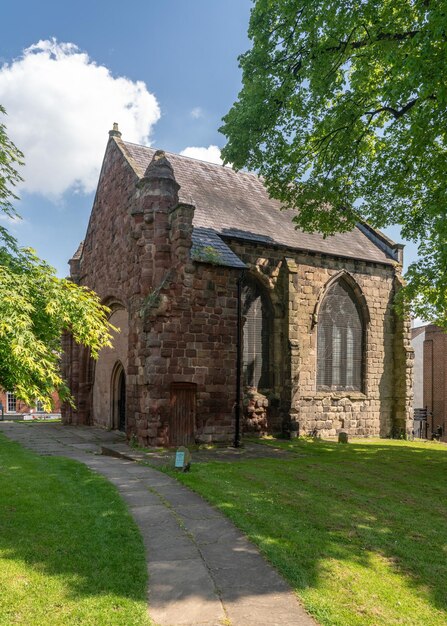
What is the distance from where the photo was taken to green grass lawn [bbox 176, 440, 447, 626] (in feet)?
18.0

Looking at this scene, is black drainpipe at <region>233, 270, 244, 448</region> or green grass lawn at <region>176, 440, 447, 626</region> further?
black drainpipe at <region>233, 270, 244, 448</region>

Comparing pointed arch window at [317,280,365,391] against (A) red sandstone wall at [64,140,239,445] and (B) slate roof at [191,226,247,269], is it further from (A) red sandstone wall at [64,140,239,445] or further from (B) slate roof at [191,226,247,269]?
(B) slate roof at [191,226,247,269]

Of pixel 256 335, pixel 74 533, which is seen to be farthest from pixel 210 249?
pixel 74 533

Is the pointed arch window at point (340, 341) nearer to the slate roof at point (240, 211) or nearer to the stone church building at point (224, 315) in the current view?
the stone church building at point (224, 315)

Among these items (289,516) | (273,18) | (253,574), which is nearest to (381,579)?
(253,574)

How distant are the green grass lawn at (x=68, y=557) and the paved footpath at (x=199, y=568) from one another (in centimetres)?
24

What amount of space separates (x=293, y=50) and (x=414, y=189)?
246 inches

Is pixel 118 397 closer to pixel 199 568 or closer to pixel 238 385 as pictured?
pixel 238 385

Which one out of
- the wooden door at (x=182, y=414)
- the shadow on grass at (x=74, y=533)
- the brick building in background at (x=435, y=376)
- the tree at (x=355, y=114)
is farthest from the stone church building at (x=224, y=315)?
the brick building in background at (x=435, y=376)

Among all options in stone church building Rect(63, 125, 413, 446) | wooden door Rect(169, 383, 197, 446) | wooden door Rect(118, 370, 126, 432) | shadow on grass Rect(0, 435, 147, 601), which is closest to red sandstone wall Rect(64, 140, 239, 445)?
stone church building Rect(63, 125, 413, 446)

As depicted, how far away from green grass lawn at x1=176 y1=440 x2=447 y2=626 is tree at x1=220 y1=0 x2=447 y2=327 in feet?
19.8

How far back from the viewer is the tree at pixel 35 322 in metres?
6.27

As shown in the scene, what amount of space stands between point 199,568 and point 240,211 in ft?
56.2

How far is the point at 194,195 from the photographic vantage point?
20547 millimetres
